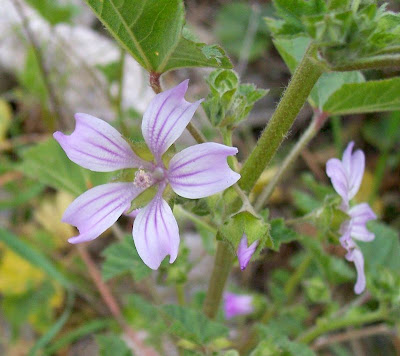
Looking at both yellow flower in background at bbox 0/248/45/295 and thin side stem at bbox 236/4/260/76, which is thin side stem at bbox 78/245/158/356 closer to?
yellow flower in background at bbox 0/248/45/295

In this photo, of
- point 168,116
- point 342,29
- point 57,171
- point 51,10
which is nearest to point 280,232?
point 168,116

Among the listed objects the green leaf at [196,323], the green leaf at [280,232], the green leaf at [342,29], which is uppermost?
the green leaf at [342,29]

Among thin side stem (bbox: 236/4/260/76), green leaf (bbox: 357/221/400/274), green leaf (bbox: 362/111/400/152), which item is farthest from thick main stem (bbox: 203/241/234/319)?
thin side stem (bbox: 236/4/260/76)

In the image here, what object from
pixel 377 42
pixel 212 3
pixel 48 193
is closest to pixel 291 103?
pixel 377 42

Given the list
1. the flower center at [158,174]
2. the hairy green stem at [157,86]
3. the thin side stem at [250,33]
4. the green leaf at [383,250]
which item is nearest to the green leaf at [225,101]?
the hairy green stem at [157,86]

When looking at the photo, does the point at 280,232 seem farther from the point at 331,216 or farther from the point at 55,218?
the point at 55,218

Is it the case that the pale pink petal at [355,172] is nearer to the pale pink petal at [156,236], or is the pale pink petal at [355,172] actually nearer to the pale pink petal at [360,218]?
the pale pink petal at [360,218]
